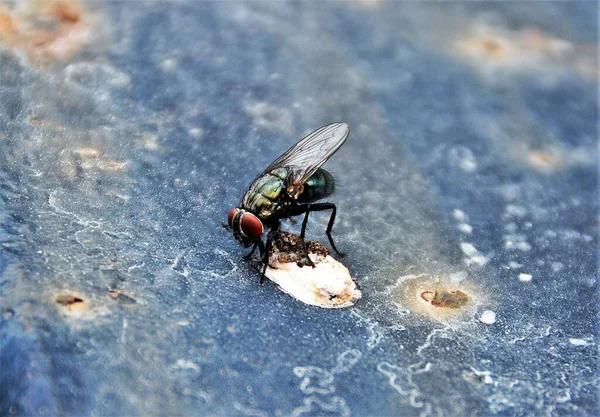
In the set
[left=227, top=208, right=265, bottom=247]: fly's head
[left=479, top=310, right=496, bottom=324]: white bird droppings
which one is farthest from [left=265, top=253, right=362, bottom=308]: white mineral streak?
[left=479, top=310, right=496, bottom=324]: white bird droppings

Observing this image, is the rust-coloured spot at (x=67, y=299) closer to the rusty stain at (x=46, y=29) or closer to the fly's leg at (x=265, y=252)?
the fly's leg at (x=265, y=252)

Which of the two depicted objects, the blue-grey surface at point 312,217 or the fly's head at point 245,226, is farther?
the fly's head at point 245,226

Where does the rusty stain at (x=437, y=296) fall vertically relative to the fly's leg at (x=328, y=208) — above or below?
below

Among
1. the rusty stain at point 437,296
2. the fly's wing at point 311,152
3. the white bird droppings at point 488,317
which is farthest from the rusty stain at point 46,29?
the white bird droppings at point 488,317

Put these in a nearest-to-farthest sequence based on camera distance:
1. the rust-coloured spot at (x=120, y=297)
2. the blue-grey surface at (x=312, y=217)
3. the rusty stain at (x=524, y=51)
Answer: the blue-grey surface at (x=312, y=217) → the rust-coloured spot at (x=120, y=297) → the rusty stain at (x=524, y=51)

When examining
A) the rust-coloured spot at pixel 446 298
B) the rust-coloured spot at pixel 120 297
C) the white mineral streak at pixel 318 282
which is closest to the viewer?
the rust-coloured spot at pixel 120 297

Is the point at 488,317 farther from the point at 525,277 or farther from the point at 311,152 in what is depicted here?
the point at 311,152

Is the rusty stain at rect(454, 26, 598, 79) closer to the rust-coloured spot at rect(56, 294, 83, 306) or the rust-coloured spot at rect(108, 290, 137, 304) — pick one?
the rust-coloured spot at rect(108, 290, 137, 304)
